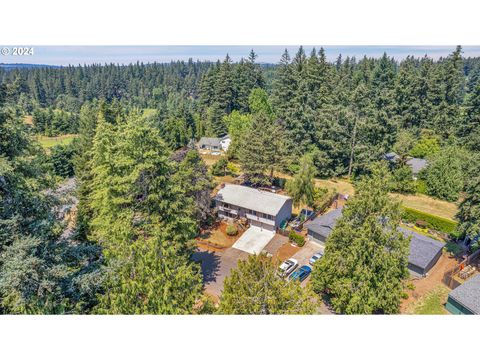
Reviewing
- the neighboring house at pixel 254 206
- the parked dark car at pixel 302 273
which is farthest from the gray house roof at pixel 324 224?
the parked dark car at pixel 302 273

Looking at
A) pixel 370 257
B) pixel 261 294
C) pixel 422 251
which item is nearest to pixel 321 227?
pixel 422 251

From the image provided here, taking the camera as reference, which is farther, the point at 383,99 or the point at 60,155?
the point at 60,155

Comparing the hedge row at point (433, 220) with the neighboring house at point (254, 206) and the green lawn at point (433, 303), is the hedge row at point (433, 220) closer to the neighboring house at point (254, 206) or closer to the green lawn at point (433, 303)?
the green lawn at point (433, 303)

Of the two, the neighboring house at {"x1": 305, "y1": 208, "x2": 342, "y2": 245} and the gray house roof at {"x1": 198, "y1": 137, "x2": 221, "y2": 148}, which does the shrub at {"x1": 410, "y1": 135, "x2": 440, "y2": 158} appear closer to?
the neighboring house at {"x1": 305, "y1": 208, "x2": 342, "y2": 245}

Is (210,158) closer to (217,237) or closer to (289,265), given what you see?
(217,237)

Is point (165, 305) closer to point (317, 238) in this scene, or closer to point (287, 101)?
point (317, 238)

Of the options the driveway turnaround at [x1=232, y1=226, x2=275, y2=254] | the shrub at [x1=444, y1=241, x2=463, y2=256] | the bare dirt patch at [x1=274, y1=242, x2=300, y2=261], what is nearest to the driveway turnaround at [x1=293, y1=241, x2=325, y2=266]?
the bare dirt patch at [x1=274, y1=242, x2=300, y2=261]

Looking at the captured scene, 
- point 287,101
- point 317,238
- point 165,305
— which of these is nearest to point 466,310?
point 317,238

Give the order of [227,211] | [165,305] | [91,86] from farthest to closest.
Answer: [91,86] < [227,211] < [165,305]
